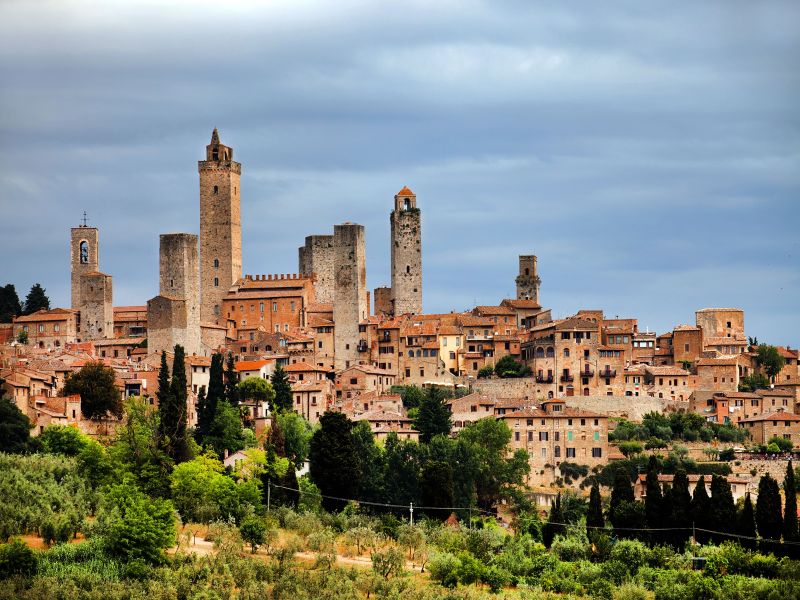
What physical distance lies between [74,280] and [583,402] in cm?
3114

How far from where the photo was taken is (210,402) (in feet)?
245

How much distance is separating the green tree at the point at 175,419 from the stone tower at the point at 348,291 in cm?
2457

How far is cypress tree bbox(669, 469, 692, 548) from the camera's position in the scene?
59844 mm

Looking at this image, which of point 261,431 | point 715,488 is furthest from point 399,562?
point 261,431

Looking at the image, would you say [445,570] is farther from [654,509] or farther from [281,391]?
[281,391]

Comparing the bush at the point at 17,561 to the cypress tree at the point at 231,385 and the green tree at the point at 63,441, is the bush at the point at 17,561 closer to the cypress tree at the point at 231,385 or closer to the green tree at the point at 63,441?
the green tree at the point at 63,441

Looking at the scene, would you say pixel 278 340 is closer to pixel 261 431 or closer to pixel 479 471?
pixel 261 431

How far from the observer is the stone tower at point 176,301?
90188 millimetres

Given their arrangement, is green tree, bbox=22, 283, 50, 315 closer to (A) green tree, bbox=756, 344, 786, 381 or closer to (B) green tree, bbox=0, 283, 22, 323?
(B) green tree, bbox=0, 283, 22, 323

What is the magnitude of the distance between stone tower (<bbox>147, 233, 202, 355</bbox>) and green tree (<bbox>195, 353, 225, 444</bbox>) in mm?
12847

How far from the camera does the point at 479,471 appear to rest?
69.2 m

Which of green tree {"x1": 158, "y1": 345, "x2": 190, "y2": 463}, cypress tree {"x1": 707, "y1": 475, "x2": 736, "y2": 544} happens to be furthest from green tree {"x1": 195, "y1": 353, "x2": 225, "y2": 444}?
cypress tree {"x1": 707, "y1": 475, "x2": 736, "y2": 544}

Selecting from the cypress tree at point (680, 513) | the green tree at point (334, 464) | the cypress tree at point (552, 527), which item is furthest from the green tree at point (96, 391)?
the cypress tree at point (680, 513)

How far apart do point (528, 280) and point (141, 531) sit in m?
59.6
